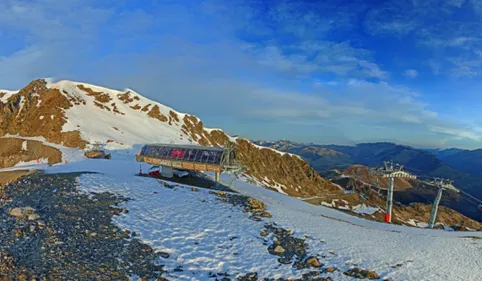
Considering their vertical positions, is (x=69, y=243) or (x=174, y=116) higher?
(x=174, y=116)

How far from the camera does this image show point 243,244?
15.8 metres

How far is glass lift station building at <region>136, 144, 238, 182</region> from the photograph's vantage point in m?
32.2

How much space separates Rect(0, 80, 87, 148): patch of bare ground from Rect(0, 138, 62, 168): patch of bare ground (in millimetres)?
4370

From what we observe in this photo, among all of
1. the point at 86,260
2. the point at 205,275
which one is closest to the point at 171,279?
the point at 205,275

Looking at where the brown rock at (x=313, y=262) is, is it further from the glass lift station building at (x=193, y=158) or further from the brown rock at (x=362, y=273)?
the glass lift station building at (x=193, y=158)

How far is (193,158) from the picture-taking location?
33.5m

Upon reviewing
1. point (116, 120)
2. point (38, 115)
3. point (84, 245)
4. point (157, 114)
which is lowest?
point (84, 245)

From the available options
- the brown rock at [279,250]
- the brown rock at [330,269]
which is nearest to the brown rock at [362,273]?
the brown rock at [330,269]

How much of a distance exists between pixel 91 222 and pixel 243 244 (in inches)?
342

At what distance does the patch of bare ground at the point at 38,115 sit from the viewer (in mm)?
71688

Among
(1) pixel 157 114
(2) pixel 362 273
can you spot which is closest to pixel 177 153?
(2) pixel 362 273

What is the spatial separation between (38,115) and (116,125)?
21.5 m

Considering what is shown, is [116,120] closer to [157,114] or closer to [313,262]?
[157,114]

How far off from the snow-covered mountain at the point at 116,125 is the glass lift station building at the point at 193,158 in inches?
1305
